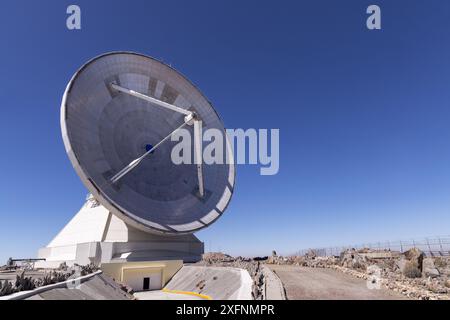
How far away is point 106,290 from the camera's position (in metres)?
23.4

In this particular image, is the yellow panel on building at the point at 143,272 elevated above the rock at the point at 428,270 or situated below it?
below

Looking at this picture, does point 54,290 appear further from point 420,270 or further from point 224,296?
point 420,270

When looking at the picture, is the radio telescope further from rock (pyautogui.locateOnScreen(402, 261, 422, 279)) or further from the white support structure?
rock (pyautogui.locateOnScreen(402, 261, 422, 279))

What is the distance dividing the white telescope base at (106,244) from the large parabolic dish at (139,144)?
495 centimetres

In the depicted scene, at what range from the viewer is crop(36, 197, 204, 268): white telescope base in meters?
34.9

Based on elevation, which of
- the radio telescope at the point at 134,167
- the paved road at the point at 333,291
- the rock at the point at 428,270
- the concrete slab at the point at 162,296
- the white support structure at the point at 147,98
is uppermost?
the white support structure at the point at 147,98

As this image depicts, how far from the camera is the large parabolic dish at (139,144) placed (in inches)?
1233

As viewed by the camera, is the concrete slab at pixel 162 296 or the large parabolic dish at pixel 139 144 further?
the large parabolic dish at pixel 139 144

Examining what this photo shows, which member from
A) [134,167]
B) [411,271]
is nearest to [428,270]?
[411,271]

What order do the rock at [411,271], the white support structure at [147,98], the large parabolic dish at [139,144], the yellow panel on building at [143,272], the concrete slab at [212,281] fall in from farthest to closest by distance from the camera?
1. the white support structure at [147,98]
2. the yellow panel on building at [143,272]
3. the large parabolic dish at [139,144]
4. the rock at [411,271]
5. the concrete slab at [212,281]

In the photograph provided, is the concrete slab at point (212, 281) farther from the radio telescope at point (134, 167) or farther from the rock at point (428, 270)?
the rock at point (428, 270)

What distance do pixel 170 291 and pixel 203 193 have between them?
13608 mm

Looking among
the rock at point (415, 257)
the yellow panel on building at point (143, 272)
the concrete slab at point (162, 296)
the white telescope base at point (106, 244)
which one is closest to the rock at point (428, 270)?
the rock at point (415, 257)

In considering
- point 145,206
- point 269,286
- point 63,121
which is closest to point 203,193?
point 145,206
